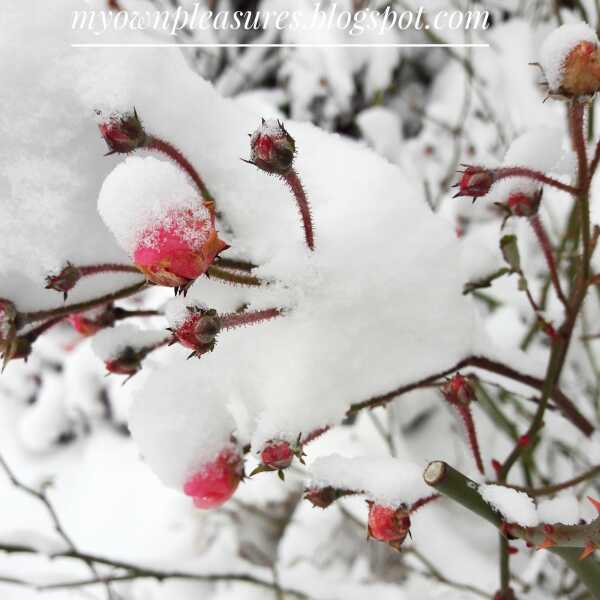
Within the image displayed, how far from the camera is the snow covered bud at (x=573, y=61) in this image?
690mm

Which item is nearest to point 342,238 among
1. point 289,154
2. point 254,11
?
point 289,154

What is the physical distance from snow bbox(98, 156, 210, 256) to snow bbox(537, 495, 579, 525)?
1.50 ft

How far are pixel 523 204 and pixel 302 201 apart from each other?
1.00ft

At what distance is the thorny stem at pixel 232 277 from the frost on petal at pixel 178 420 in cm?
16

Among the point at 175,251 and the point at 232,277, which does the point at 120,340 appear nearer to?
the point at 232,277

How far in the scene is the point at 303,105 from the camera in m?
3.03

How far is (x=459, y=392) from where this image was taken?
781mm

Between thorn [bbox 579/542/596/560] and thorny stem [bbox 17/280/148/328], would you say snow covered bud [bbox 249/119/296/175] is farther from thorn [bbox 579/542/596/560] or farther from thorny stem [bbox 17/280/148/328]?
thorn [bbox 579/542/596/560]

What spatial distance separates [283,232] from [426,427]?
1624 mm

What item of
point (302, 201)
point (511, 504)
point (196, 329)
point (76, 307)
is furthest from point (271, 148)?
point (511, 504)

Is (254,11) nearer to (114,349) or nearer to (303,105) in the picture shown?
(303,105)

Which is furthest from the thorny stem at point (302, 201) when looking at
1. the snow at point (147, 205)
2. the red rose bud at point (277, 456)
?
the red rose bud at point (277, 456)

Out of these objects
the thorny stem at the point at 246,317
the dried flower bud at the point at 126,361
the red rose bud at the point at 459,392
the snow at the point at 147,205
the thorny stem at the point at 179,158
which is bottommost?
the dried flower bud at the point at 126,361

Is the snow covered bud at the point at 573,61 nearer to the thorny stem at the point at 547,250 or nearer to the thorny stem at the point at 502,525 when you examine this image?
the thorny stem at the point at 547,250
